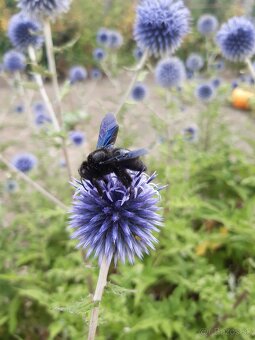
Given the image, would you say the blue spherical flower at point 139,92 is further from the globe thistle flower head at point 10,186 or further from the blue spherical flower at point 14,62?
the globe thistle flower head at point 10,186

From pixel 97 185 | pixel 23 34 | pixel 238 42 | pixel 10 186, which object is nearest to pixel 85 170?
pixel 97 185

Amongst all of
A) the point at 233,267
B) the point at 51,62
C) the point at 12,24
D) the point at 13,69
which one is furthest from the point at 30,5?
the point at 233,267

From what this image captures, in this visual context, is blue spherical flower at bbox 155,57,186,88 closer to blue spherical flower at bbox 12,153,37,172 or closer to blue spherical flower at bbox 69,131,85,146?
blue spherical flower at bbox 69,131,85,146

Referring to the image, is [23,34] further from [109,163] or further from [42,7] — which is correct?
[109,163]

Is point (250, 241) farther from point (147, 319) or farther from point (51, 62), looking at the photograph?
point (51, 62)

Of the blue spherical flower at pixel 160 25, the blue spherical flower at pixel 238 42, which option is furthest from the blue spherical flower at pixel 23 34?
the blue spherical flower at pixel 238 42
